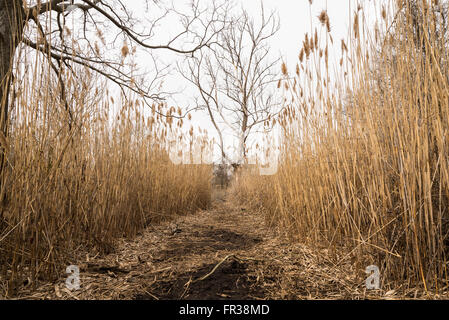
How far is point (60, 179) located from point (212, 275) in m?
0.81

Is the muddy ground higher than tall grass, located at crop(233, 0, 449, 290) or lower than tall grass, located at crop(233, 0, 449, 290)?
lower

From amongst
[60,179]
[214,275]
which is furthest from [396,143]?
[60,179]

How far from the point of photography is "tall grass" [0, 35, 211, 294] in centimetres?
102

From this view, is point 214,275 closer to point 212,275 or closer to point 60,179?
point 212,275

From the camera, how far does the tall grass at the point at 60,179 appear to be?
1018 mm

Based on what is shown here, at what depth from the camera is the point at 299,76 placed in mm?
1510

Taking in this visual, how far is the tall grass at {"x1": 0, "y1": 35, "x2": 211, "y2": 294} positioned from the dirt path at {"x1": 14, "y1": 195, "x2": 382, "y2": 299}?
0.43ft

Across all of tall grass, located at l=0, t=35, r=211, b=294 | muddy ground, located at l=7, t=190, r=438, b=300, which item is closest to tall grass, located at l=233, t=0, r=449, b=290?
muddy ground, located at l=7, t=190, r=438, b=300

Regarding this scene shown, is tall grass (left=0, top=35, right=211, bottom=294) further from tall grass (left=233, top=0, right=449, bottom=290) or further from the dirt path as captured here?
tall grass (left=233, top=0, right=449, bottom=290)

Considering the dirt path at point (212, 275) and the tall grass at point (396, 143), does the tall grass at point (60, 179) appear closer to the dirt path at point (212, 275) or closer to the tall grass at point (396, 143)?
the dirt path at point (212, 275)

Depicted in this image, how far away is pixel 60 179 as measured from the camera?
1.16 metres

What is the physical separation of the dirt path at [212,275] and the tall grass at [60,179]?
13 centimetres
